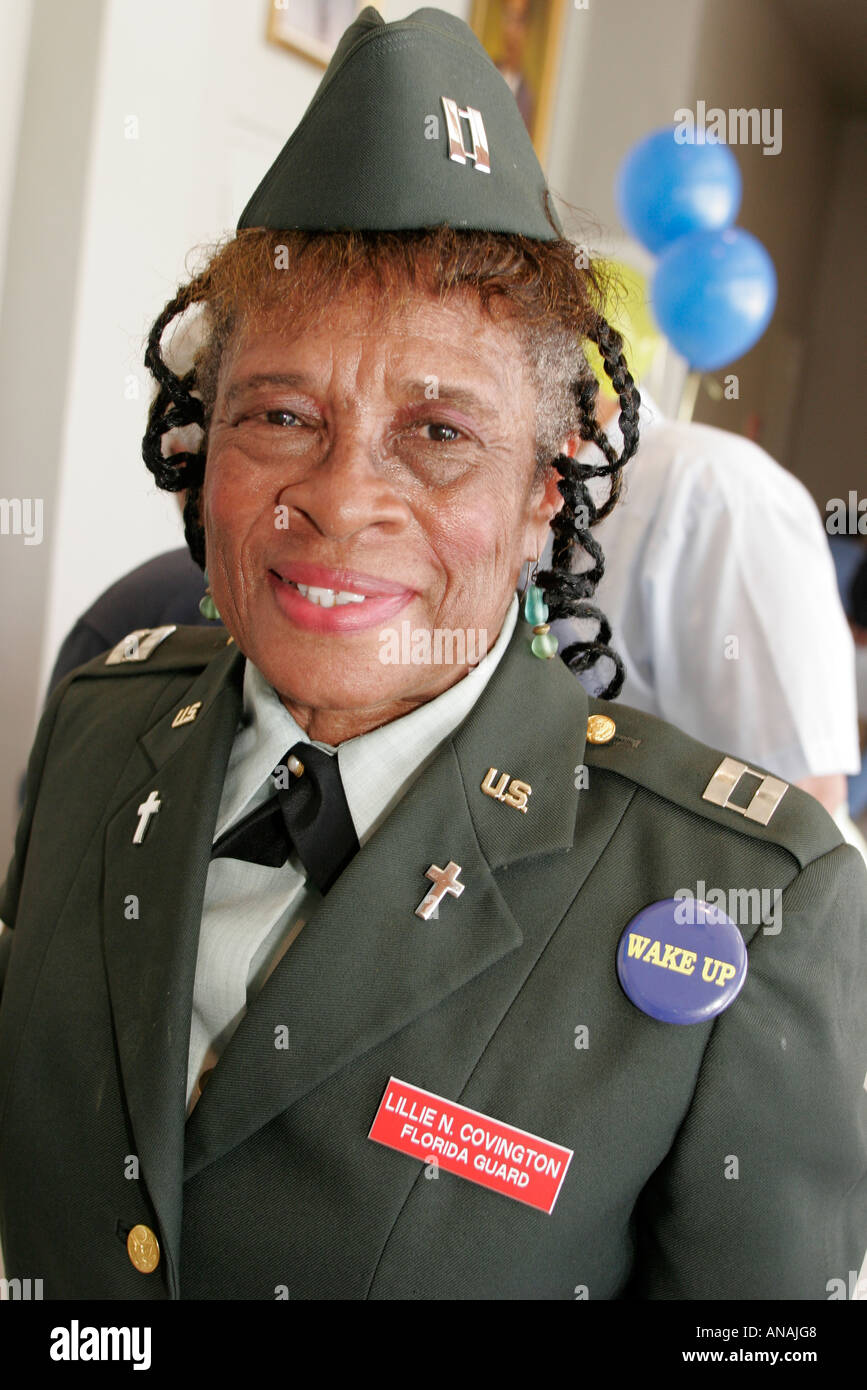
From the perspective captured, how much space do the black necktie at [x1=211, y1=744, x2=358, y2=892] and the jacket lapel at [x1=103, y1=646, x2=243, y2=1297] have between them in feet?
0.13

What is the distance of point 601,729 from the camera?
1254 millimetres

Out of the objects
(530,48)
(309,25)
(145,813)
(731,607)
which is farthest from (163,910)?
(530,48)

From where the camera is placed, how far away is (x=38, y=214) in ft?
9.09

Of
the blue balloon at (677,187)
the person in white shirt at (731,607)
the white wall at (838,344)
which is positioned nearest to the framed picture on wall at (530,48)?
the blue balloon at (677,187)

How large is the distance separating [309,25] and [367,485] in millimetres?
2984

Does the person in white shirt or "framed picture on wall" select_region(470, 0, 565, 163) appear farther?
"framed picture on wall" select_region(470, 0, 565, 163)

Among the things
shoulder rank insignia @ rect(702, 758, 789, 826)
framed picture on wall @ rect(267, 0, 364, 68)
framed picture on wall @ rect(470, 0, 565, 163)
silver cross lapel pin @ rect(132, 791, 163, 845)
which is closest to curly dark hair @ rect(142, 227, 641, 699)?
shoulder rank insignia @ rect(702, 758, 789, 826)

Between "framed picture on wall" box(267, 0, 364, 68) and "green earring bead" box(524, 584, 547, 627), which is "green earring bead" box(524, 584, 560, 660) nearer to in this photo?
"green earring bead" box(524, 584, 547, 627)

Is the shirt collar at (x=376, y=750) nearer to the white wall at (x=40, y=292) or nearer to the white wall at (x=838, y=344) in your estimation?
the white wall at (x=40, y=292)

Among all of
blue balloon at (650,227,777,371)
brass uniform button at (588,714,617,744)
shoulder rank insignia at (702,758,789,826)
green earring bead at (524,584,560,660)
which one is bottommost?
shoulder rank insignia at (702,758,789,826)

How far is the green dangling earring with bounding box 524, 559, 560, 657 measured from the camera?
4.15 ft

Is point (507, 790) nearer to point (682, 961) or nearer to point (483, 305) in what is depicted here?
point (682, 961)
